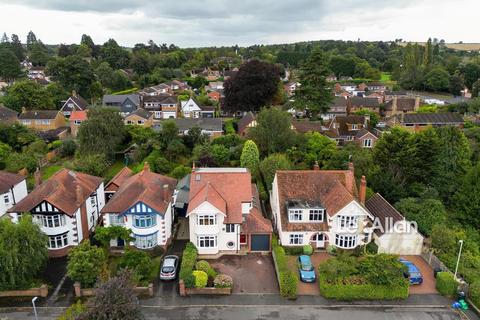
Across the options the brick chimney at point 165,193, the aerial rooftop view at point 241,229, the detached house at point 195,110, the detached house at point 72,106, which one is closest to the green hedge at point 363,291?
the aerial rooftop view at point 241,229

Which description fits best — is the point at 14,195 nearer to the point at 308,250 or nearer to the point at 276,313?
the point at 276,313

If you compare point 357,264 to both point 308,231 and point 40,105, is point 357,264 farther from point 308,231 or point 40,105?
point 40,105

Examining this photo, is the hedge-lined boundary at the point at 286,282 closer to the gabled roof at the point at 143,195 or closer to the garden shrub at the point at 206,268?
the garden shrub at the point at 206,268

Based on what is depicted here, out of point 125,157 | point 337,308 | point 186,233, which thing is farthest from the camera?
point 125,157

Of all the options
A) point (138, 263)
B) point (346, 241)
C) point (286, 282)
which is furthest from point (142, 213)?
point (346, 241)

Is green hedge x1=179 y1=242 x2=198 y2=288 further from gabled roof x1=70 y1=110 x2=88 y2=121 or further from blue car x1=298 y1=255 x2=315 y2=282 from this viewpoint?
gabled roof x1=70 y1=110 x2=88 y2=121

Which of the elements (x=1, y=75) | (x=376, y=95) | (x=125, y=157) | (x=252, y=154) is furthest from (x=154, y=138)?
(x=1, y=75)
